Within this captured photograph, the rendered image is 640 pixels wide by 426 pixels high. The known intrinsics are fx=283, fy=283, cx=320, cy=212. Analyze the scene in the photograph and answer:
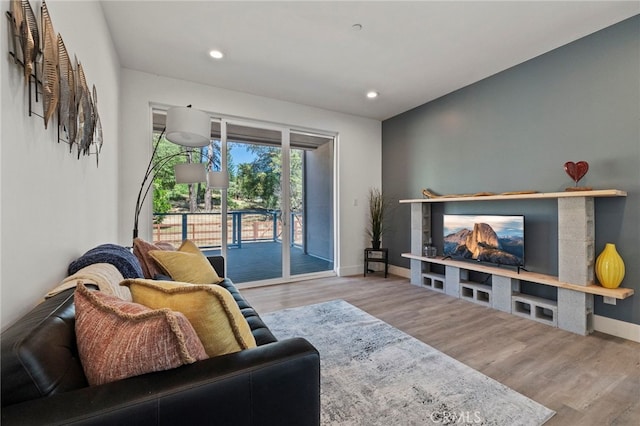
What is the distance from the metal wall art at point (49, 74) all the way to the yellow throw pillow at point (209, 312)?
85 centimetres

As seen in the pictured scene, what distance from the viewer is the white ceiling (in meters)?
2.28

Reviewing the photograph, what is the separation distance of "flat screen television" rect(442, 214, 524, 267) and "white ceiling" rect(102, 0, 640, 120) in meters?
1.74

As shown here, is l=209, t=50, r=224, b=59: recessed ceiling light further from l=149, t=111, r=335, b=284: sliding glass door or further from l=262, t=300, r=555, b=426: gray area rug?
l=262, t=300, r=555, b=426: gray area rug

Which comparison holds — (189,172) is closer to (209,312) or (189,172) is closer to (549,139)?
(209,312)

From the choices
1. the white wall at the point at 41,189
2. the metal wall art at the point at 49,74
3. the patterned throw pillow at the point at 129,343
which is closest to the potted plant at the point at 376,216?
the white wall at the point at 41,189

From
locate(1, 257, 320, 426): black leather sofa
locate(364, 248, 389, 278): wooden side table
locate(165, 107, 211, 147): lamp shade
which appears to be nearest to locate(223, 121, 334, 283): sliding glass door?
locate(364, 248, 389, 278): wooden side table

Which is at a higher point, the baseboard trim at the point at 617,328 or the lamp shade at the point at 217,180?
the lamp shade at the point at 217,180

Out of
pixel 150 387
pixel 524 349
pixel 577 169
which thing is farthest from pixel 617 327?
pixel 150 387

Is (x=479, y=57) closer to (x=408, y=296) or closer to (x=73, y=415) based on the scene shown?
(x=408, y=296)

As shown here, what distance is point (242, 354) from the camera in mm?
861

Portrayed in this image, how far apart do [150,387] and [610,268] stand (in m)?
3.28

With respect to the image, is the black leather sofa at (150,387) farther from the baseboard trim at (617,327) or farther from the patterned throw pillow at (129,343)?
the baseboard trim at (617,327)

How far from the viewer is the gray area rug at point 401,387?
1.49 m

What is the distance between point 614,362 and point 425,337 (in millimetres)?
1266
